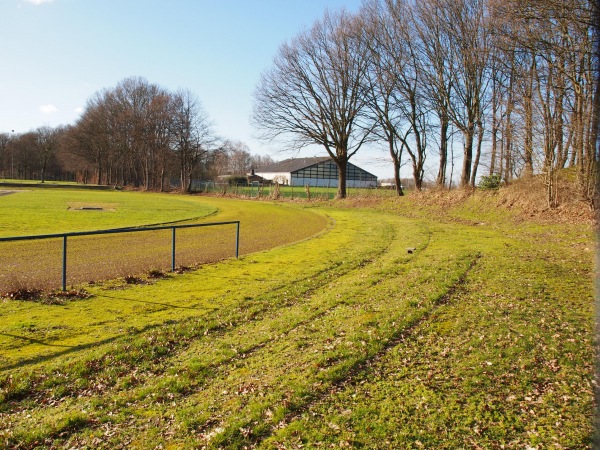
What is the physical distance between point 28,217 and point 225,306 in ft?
68.2

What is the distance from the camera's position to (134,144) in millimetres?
74188

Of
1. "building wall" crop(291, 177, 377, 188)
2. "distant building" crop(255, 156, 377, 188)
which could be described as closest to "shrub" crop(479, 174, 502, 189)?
"distant building" crop(255, 156, 377, 188)

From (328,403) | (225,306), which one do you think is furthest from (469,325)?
(225,306)

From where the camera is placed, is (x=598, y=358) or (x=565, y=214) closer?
(x=598, y=358)

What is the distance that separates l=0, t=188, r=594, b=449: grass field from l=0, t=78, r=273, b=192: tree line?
61.5 m

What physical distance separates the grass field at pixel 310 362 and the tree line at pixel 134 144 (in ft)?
202

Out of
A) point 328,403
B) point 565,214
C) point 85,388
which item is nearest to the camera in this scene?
point 328,403

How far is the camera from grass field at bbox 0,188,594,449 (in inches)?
169

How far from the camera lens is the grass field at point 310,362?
429cm

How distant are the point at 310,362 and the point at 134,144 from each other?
7576cm

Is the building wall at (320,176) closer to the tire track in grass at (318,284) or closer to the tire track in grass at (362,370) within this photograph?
the tire track in grass at (318,284)

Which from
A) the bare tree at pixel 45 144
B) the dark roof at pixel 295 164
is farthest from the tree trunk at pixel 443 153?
the bare tree at pixel 45 144

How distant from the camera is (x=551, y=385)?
5055 mm

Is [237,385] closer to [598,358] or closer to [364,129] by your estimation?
[598,358]
